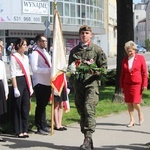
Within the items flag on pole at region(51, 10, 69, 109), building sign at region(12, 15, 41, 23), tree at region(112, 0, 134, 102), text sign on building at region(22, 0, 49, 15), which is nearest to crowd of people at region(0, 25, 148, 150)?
flag on pole at region(51, 10, 69, 109)

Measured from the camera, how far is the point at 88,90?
22.4ft

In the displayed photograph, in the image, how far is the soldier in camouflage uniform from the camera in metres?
6.79

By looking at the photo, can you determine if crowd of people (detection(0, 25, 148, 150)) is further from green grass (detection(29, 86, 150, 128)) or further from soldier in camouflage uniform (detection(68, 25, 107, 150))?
green grass (detection(29, 86, 150, 128))

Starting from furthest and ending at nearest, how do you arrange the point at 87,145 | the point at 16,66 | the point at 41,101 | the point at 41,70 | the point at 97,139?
the point at 41,101, the point at 41,70, the point at 16,66, the point at 97,139, the point at 87,145

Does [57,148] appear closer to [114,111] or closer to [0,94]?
[0,94]

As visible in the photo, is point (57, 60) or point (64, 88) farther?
point (64, 88)

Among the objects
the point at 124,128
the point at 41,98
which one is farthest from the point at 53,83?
the point at 124,128

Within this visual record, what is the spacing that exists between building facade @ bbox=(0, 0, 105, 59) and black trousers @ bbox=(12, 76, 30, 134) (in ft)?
104

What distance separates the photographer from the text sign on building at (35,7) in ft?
147

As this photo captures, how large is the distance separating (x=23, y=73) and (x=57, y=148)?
1644mm

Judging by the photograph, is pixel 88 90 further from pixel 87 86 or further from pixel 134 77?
pixel 134 77

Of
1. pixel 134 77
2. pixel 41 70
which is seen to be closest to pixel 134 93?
pixel 134 77

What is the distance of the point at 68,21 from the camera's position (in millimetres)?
48500

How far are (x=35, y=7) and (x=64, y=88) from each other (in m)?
38.1
